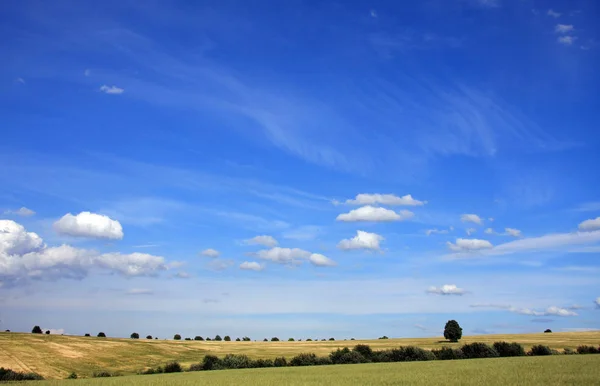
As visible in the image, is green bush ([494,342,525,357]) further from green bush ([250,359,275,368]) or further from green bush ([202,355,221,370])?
green bush ([202,355,221,370])

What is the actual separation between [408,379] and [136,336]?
309 ft

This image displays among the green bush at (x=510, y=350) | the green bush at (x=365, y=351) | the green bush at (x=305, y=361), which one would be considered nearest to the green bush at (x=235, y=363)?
the green bush at (x=305, y=361)

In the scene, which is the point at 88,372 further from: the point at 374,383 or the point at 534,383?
the point at 534,383

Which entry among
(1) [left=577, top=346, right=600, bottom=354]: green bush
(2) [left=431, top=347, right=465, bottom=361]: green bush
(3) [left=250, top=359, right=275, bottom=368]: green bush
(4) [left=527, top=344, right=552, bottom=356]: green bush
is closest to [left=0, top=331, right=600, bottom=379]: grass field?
(1) [left=577, top=346, right=600, bottom=354]: green bush

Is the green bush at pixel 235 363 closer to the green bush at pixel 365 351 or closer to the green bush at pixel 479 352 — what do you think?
the green bush at pixel 365 351

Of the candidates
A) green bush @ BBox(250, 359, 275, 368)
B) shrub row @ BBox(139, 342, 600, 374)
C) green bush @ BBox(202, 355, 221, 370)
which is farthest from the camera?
green bush @ BBox(250, 359, 275, 368)

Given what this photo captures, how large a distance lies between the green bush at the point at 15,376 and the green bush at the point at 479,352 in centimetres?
5517

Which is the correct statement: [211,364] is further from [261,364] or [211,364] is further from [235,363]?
[261,364]

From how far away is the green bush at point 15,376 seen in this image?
1979 inches

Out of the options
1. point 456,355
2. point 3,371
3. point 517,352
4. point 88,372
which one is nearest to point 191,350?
point 88,372

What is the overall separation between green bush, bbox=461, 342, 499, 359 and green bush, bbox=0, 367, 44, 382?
5517 cm

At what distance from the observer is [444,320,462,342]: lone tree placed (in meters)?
101

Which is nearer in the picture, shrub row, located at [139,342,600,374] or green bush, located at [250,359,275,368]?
shrub row, located at [139,342,600,374]

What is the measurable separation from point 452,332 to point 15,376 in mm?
80003
